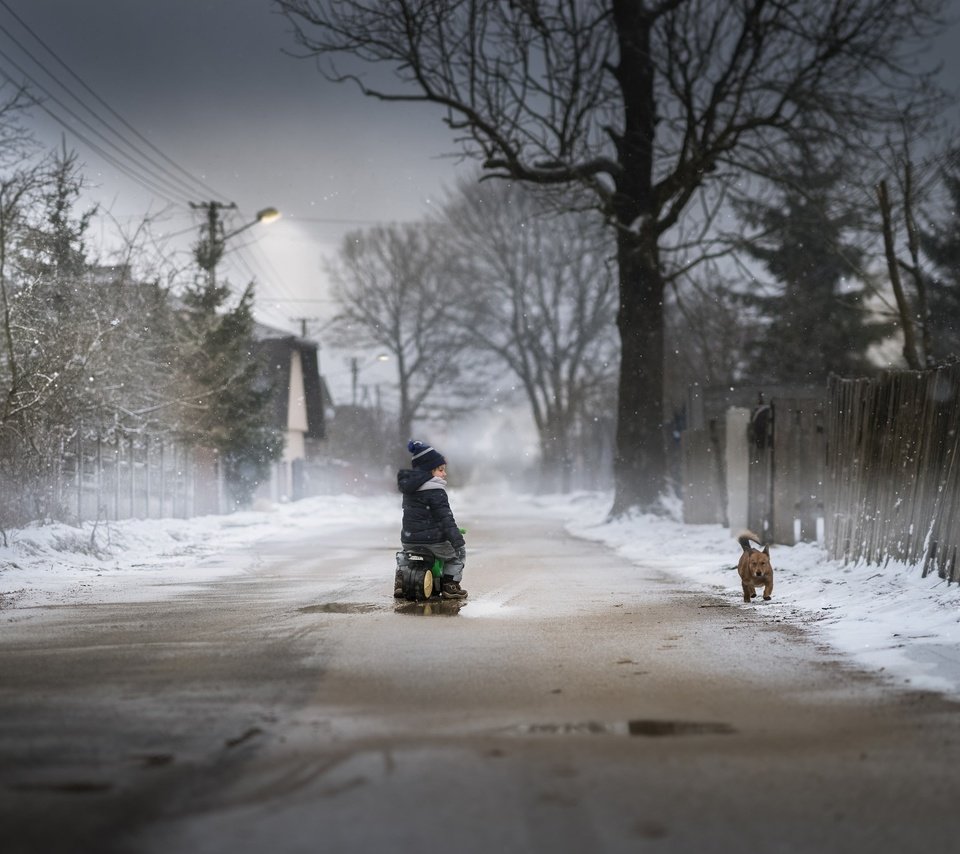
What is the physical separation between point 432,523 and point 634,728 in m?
6.36

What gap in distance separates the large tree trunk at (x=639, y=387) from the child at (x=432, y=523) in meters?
14.7

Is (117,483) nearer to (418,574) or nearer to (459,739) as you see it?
(418,574)

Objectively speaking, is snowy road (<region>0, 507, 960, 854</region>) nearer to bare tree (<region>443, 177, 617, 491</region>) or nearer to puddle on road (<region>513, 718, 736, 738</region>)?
puddle on road (<region>513, 718, 736, 738</region>)

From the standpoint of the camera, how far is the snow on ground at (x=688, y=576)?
8.18 m

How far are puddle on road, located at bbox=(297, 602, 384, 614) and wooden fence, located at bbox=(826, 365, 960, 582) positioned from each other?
4883 millimetres

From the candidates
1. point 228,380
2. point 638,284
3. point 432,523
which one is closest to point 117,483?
point 228,380

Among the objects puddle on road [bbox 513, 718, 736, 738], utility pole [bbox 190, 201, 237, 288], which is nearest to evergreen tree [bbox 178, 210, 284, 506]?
utility pole [bbox 190, 201, 237, 288]

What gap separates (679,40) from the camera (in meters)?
22.2

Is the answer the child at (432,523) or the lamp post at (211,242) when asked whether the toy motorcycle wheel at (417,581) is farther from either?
the lamp post at (211,242)

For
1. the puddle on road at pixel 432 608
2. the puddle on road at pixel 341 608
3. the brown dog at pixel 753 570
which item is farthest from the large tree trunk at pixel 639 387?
the puddle on road at pixel 341 608

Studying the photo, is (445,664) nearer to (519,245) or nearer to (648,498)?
(648,498)

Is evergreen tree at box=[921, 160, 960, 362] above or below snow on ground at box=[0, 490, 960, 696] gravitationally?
above

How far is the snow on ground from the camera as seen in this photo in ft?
26.8

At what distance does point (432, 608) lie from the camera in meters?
11.0
